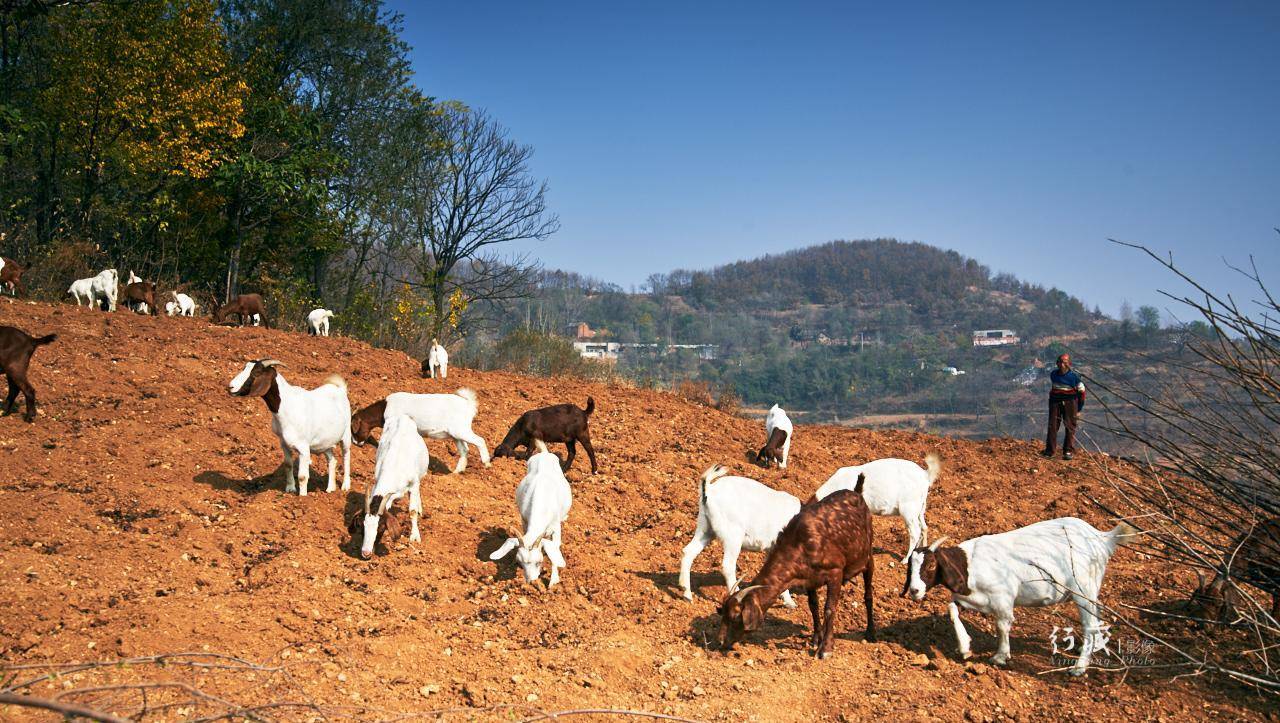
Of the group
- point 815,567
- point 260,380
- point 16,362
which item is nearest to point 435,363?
point 260,380

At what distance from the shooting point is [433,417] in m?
10.7

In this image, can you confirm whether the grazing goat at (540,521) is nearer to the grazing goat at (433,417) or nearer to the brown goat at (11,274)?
the grazing goat at (433,417)

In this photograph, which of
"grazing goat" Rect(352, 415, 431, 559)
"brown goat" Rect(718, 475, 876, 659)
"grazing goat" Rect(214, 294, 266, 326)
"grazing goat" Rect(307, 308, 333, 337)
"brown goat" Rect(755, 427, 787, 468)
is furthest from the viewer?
"grazing goat" Rect(307, 308, 333, 337)

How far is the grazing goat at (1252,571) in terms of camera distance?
219 inches

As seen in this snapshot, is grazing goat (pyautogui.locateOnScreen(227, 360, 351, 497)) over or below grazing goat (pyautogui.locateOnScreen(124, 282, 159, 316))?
below

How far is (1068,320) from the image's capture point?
87.2 metres

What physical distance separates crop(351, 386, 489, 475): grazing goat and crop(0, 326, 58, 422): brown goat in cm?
387

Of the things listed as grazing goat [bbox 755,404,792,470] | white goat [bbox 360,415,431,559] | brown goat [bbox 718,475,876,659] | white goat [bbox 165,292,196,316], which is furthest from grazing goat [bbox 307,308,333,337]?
brown goat [bbox 718,475,876,659]

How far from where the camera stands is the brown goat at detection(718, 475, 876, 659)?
21.5 feet

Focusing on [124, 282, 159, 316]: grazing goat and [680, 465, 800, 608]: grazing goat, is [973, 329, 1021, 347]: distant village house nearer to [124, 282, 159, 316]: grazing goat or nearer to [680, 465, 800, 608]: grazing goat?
[124, 282, 159, 316]: grazing goat

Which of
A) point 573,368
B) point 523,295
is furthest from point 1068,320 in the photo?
point 573,368

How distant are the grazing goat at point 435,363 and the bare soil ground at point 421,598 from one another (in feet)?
10.0

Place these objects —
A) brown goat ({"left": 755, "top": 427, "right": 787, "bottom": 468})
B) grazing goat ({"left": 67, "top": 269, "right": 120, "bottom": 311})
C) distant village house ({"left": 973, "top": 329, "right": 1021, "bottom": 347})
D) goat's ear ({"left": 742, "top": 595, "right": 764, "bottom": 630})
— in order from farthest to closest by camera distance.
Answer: distant village house ({"left": 973, "top": 329, "right": 1021, "bottom": 347}), grazing goat ({"left": 67, "top": 269, "right": 120, "bottom": 311}), brown goat ({"left": 755, "top": 427, "right": 787, "bottom": 468}), goat's ear ({"left": 742, "top": 595, "right": 764, "bottom": 630})

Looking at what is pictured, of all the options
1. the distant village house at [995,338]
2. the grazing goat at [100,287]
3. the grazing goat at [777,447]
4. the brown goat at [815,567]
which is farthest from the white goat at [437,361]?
the distant village house at [995,338]
